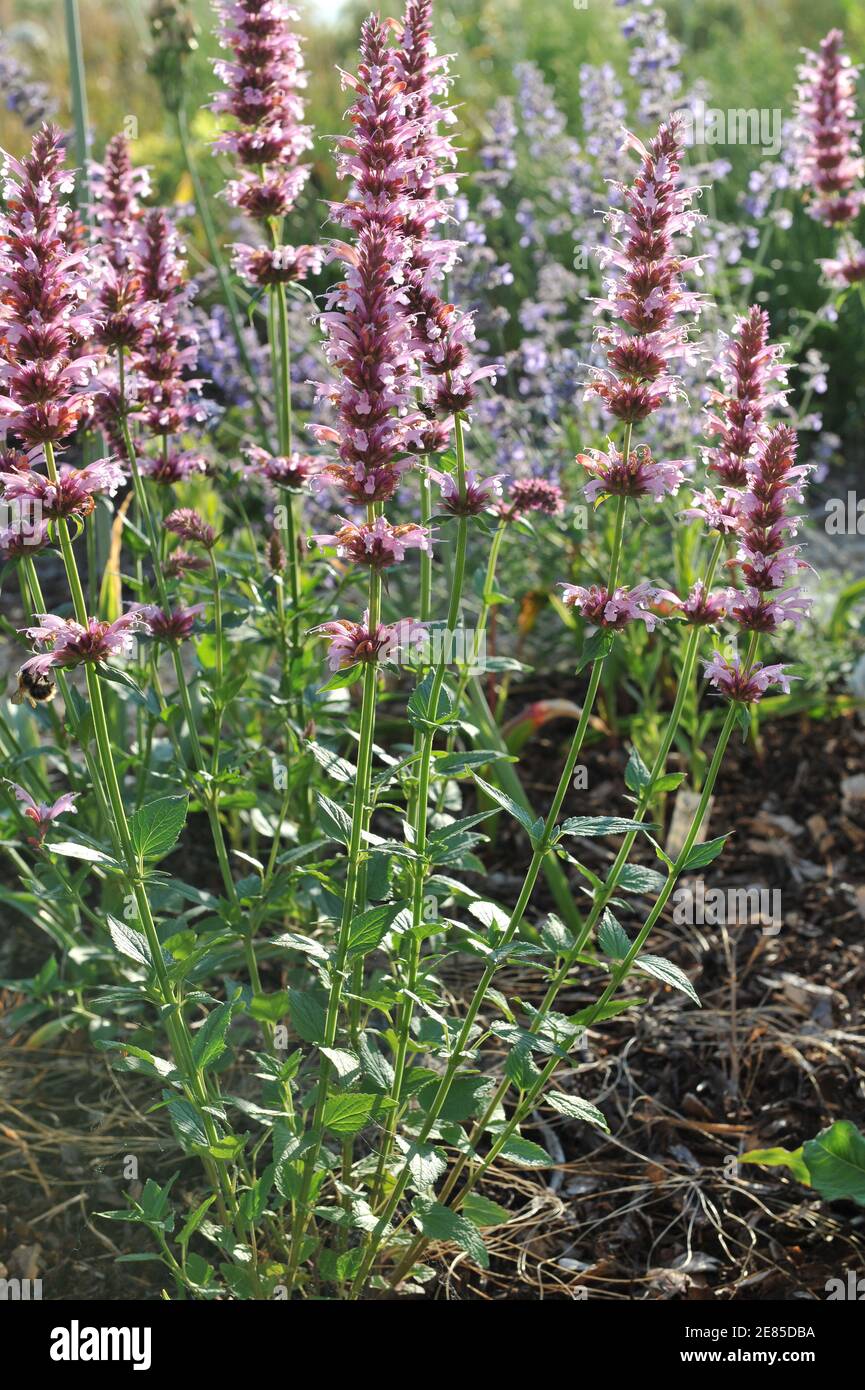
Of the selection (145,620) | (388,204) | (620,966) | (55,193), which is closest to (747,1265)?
(620,966)

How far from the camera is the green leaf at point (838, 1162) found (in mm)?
2344

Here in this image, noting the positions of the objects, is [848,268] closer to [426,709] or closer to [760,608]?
[760,608]

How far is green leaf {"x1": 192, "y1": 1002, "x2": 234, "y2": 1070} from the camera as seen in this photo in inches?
82.3

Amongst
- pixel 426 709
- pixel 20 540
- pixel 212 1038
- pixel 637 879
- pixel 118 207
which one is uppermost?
pixel 118 207

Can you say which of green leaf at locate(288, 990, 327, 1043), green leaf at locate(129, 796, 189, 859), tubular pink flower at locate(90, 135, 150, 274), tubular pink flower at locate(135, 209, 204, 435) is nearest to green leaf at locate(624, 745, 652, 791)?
green leaf at locate(288, 990, 327, 1043)

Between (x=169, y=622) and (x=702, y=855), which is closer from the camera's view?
(x=702, y=855)

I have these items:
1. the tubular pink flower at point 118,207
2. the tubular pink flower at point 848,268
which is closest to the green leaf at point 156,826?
the tubular pink flower at point 118,207

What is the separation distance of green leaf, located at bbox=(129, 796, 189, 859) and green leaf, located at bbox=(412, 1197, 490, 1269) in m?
0.71

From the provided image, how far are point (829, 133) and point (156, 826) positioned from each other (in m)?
2.94

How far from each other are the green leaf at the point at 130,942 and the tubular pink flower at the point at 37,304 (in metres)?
0.72

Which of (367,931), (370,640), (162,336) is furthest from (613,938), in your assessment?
(162,336)

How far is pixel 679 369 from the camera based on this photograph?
4574 mm

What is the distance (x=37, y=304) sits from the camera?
186 centimetres
